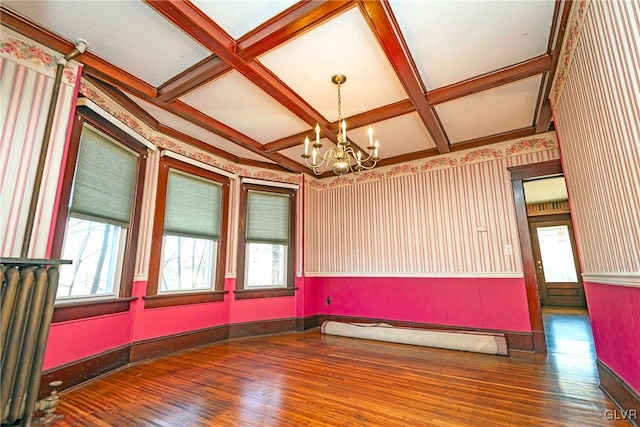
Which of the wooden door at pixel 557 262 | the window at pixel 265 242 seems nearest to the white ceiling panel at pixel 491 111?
the window at pixel 265 242

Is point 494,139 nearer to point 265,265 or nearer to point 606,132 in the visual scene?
point 606,132

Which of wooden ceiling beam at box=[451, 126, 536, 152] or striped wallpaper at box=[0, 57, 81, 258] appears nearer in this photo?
striped wallpaper at box=[0, 57, 81, 258]

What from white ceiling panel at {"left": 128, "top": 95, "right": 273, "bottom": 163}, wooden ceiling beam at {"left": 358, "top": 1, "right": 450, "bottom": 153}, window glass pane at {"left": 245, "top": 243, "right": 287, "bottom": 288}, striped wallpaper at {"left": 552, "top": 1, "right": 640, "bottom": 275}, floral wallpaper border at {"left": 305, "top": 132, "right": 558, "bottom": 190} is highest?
white ceiling panel at {"left": 128, "top": 95, "right": 273, "bottom": 163}

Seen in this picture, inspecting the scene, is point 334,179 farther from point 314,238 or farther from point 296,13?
point 296,13

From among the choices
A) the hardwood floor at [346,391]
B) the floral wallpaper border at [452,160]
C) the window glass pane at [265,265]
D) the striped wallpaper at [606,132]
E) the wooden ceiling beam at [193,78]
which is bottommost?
the hardwood floor at [346,391]

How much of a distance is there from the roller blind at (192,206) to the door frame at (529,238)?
13.8ft

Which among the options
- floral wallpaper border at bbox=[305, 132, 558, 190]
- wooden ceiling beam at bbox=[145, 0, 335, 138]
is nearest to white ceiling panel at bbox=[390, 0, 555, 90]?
wooden ceiling beam at bbox=[145, 0, 335, 138]

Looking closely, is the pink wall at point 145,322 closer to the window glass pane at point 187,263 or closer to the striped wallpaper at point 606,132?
the window glass pane at point 187,263

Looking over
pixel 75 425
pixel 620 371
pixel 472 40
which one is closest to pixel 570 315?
pixel 620 371

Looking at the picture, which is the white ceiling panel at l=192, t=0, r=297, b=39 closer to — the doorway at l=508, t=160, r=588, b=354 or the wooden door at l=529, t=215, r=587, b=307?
the doorway at l=508, t=160, r=588, b=354

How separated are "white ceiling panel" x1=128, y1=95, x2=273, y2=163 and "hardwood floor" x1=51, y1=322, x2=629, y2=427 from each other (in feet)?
9.27

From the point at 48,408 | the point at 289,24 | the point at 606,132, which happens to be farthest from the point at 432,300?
the point at 48,408

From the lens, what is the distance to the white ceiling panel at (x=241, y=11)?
2010 mm

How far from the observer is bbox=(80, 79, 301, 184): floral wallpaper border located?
9.20 ft
